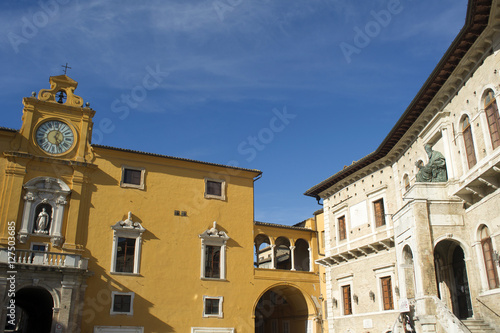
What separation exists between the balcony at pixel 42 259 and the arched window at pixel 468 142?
1813 centimetres

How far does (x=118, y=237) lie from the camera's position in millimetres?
25750

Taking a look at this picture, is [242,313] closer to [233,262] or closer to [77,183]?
[233,262]

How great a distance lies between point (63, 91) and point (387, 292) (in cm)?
2068

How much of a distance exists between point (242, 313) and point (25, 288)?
38.7 feet

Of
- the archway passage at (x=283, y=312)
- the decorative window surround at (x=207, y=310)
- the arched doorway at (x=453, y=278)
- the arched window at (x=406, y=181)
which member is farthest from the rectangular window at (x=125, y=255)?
the arched doorway at (x=453, y=278)

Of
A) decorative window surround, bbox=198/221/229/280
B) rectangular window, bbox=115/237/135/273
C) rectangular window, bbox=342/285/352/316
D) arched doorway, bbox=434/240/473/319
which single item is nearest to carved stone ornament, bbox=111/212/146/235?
rectangular window, bbox=115/237/135/273

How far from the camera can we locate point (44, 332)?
26.1 metres

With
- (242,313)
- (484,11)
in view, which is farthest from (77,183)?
(484,11)

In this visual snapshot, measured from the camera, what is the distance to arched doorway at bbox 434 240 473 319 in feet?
55.0

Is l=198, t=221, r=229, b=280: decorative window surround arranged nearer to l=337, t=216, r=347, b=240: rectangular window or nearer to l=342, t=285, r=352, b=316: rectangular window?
l=337, t=216, r=347, b=240: rectangular window

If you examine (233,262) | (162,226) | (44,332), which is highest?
(162,226)

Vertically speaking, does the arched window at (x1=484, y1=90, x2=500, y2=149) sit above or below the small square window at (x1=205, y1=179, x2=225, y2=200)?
below

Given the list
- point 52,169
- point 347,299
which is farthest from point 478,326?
point 52,169

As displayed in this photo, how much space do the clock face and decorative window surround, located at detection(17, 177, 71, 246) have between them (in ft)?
6.00
